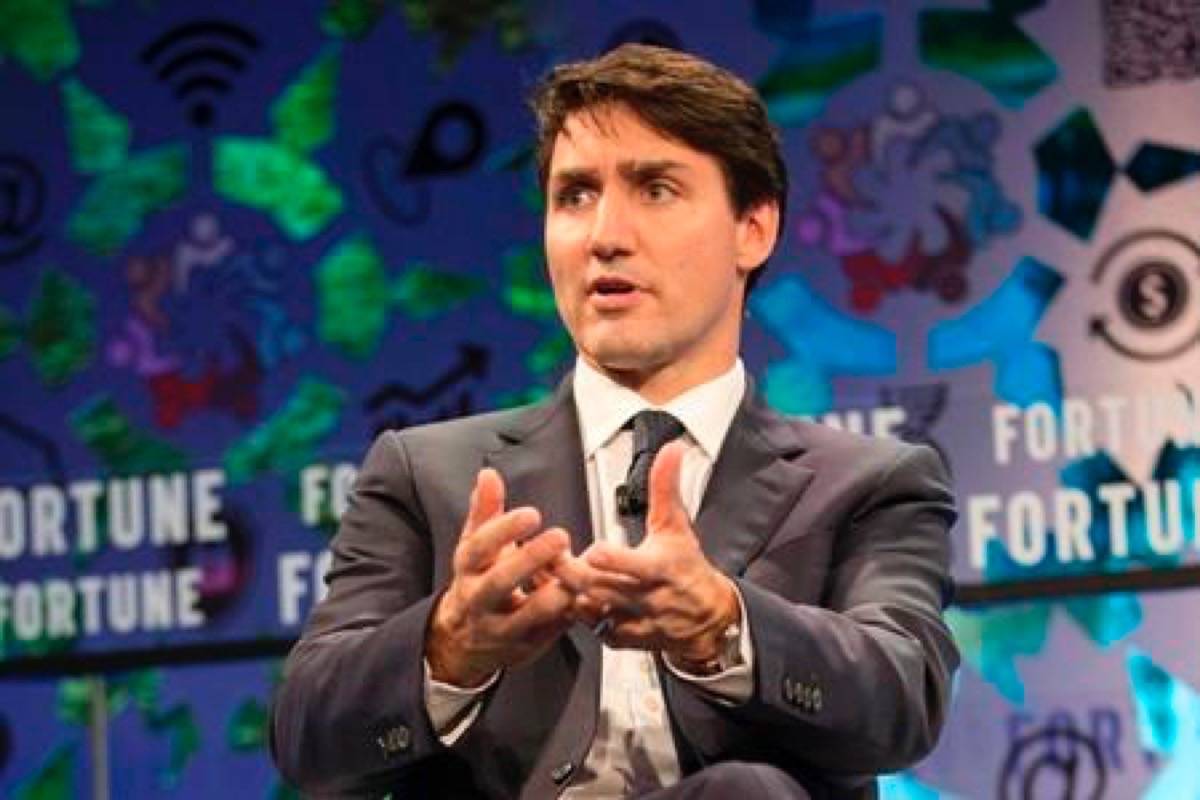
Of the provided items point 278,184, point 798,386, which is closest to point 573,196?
point 798,386

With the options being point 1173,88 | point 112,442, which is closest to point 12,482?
point 112,442

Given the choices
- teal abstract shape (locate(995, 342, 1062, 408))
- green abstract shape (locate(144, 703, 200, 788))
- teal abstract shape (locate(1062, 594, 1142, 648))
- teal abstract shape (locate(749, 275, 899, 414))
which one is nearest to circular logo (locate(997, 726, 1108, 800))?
teal abstract shape (locate(1062, 594, 1142, 648))

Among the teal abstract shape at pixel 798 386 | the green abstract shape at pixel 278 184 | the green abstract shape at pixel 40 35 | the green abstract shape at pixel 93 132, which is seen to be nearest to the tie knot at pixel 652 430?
the teal abstract shape at pixel 798 386

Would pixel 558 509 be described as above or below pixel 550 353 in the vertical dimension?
below

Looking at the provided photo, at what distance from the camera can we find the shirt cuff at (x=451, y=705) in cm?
223

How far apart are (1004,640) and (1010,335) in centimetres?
46

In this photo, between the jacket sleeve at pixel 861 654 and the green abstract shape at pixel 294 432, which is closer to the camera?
the jacket sleeve at pixel 861 654

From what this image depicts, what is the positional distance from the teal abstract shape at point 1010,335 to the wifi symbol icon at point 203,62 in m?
1.30

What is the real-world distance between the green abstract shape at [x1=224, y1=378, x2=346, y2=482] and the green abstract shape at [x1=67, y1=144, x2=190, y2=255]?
417 millimetres

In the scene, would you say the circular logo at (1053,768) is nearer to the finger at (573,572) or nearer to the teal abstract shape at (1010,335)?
the teal abstract shape at (1010,335)

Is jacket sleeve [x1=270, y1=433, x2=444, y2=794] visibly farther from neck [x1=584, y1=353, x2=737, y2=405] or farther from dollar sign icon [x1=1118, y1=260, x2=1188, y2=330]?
dollar sign icon [x1=1118, y1=260, x2=1188, y2=330]

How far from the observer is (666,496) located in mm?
2102

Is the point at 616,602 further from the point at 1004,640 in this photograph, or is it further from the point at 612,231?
the point at 1004,640

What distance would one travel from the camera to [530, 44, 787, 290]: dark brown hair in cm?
245
